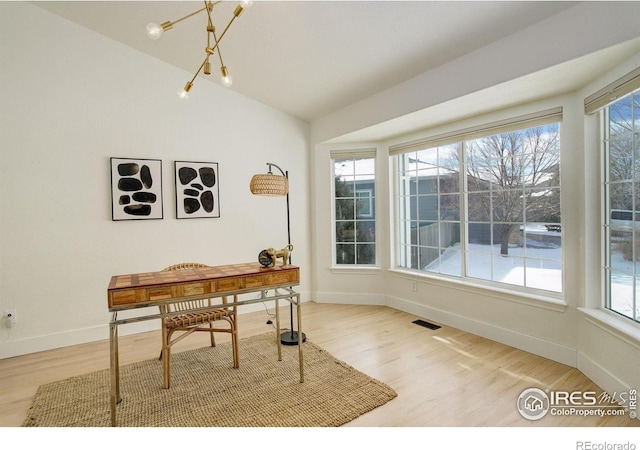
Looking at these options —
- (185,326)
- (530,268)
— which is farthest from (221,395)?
(530,268)

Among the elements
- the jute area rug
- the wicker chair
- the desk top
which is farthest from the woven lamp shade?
the jute area rug

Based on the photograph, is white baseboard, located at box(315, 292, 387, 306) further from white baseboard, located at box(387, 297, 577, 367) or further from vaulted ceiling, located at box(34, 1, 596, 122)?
vaulted ceiling, located at box(34, 1, 596, 122)

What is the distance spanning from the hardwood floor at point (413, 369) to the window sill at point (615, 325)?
435mm

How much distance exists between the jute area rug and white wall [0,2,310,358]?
1.07m

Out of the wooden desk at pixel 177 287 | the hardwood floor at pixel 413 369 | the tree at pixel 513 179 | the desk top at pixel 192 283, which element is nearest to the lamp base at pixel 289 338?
the hardwood floor at pixel 413 369

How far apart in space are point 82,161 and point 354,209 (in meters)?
3.14

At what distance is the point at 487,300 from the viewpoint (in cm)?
328

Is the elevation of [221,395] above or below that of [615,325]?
below

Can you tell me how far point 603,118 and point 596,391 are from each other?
6.32 ft

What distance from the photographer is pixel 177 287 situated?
2115mm

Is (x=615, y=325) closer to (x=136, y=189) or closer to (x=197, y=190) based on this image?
(x=197, y=190)
